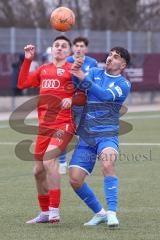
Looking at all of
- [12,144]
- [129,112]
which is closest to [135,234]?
[12,144]

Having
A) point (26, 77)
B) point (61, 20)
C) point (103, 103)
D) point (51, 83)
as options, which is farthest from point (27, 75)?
point (61, 20)

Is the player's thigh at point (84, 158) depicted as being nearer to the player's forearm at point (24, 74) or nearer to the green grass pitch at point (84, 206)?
the green grass pitch at point (84, 206)

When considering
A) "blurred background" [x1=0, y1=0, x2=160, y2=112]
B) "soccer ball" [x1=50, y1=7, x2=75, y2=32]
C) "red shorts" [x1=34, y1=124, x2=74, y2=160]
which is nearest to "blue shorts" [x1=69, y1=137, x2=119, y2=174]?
"red shorts" [x1=34, y1=124, x2=74, y2=160]

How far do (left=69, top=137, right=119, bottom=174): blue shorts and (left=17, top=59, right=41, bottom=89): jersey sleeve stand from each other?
94 centimetres

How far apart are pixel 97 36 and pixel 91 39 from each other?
276 mm

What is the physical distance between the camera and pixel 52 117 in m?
9.57

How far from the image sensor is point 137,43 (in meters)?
37.2

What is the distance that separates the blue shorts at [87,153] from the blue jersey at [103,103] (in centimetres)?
5

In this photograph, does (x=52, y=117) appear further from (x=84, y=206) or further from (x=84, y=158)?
(x=84, y=206)

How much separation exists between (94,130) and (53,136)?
20.7 inches

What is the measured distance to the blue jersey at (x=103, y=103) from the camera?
29.7 feet

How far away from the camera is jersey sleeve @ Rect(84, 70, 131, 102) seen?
8.95m

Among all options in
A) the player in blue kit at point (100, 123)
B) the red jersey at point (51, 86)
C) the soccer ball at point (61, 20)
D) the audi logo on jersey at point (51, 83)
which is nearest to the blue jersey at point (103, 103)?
the player in blue kit at point (100, 123)

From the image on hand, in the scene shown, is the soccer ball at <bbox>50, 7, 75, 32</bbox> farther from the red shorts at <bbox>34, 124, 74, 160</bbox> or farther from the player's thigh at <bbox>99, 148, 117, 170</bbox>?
the player's thigh at <bbox>99, 148, 117, 170</bbox>
